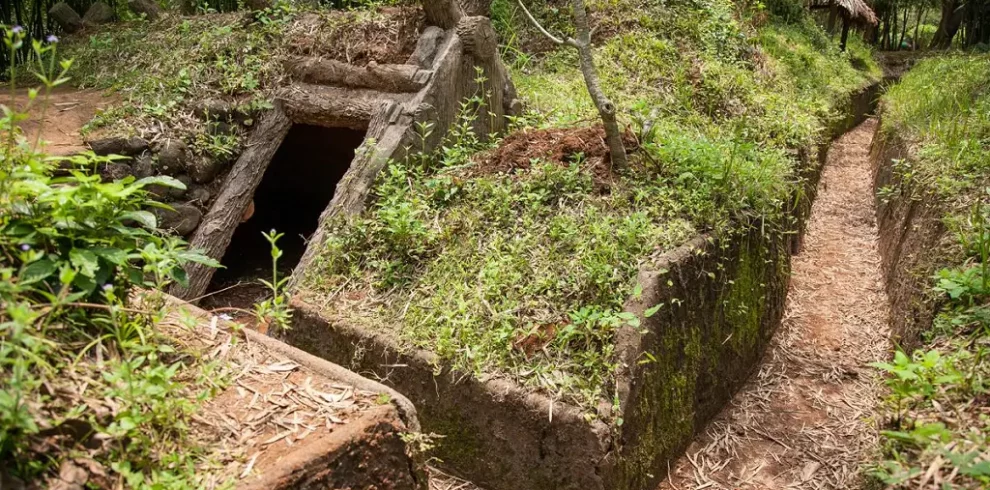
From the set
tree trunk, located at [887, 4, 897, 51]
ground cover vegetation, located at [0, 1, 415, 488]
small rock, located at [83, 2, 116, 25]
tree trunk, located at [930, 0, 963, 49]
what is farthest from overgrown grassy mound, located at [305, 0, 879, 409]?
tree trunk, located at [887, 4, 897, 51]

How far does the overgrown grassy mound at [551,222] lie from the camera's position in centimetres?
329

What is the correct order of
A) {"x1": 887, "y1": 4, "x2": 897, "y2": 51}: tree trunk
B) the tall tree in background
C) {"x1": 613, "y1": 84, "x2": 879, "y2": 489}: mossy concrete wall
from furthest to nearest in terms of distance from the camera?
{"x1": 887, "y1": 4, "x2": 897, "y2": 51}: tree trunk < the tall tree in background < {"x1": 613, "y1": 84, "x2": 879, "y2": 489}: mossy concrete wall

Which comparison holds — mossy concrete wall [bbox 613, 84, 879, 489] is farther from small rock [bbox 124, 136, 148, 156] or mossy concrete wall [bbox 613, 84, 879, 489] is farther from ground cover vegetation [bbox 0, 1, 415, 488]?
small rock [bbox 124, 136, 148, 156]

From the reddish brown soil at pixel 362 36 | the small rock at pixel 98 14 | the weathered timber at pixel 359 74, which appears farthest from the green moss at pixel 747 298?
the small rock at pixel 98 14

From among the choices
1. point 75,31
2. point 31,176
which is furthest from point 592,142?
point 75,31

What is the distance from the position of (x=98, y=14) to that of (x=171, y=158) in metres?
3.28

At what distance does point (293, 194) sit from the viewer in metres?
7.12

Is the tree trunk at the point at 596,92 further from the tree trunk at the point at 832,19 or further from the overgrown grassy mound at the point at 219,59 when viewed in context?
the tree trunk at the point at 832,19

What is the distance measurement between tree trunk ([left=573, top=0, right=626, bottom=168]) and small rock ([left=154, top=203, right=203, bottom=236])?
3.05 m

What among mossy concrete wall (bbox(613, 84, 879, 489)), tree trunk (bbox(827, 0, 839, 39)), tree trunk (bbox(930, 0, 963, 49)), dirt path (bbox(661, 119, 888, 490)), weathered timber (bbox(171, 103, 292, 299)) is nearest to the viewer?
mossy concrete wall (bbox(613, 84, 879, 489))

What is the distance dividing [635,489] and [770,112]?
397 centimetres

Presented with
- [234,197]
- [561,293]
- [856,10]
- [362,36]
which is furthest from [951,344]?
[856,10]

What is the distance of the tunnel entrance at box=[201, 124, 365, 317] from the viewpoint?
6.31m

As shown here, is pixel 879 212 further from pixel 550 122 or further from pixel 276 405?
pixel 276 405
